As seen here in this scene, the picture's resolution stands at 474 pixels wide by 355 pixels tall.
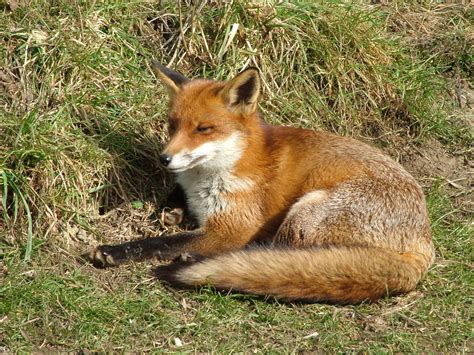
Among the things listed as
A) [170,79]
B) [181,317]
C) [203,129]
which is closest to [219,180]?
[203,129]

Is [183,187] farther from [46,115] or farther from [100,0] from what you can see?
[100,0]

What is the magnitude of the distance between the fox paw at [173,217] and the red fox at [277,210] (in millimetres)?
140

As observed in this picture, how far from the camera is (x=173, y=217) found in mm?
5297

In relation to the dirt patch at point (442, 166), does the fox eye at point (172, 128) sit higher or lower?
higher

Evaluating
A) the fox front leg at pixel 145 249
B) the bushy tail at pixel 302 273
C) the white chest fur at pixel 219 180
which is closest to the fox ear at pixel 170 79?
the white chest fur at pixel 219 180

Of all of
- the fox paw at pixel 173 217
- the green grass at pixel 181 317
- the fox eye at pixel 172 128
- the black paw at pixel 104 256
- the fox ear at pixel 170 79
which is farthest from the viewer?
the fox paw at pixel 173 217

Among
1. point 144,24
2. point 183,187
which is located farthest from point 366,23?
point 183,187

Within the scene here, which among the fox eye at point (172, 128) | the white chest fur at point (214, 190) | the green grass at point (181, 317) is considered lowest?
the green grass at point (181, 317)

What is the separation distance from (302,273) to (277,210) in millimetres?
753

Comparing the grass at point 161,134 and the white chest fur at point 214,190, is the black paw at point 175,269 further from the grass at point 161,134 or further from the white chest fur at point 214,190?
the white chest fur at point 214,190

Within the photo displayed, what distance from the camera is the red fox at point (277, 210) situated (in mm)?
4367

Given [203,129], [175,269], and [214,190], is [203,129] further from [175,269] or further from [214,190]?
[175,269]

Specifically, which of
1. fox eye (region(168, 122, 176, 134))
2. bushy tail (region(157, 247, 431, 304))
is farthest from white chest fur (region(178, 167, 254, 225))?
bushy tail (region(157, 247, 431, 304))

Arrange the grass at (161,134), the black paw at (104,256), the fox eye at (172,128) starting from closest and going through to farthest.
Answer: the grass at (161,134) → the black paw at (104,256) → the fox eye at (172,128)
